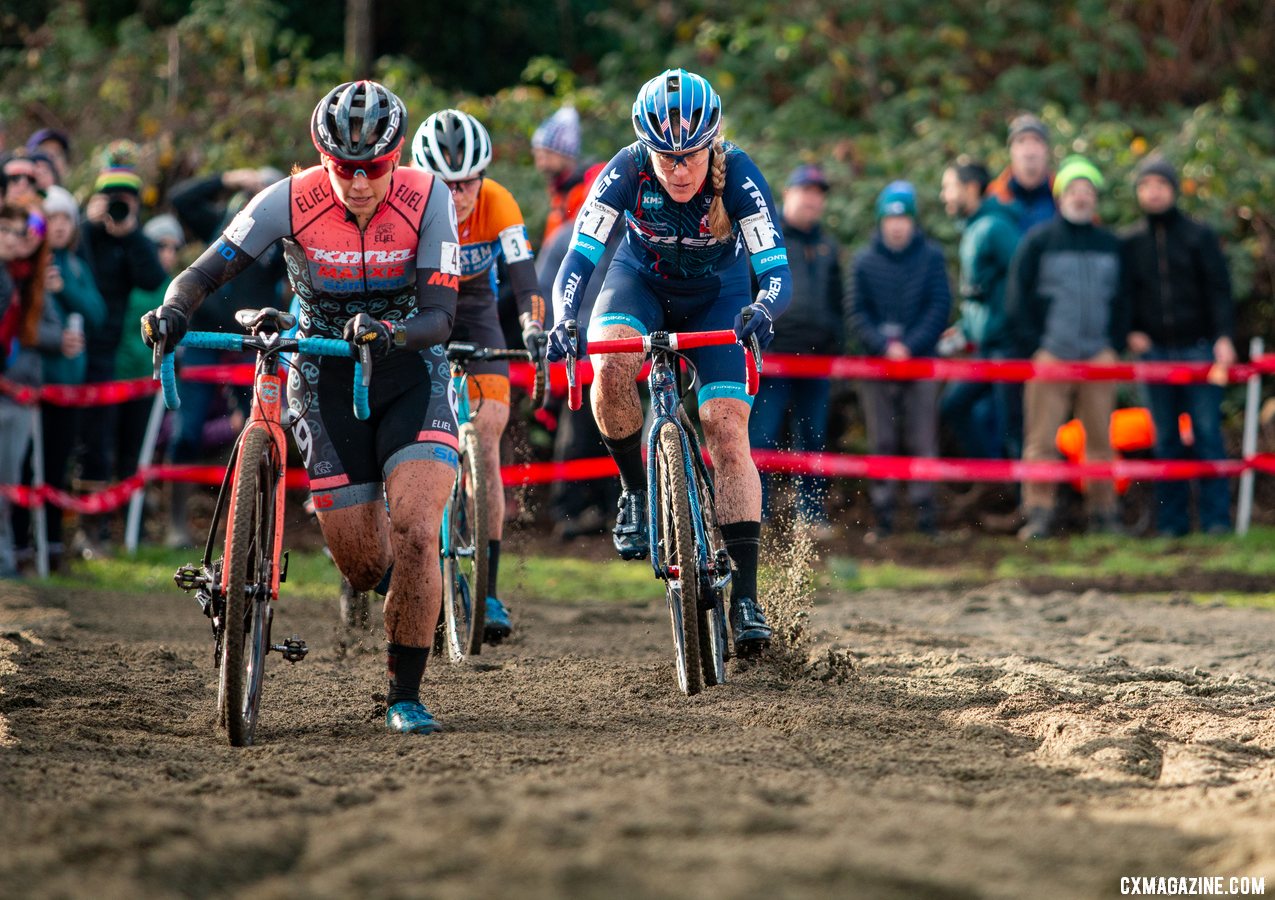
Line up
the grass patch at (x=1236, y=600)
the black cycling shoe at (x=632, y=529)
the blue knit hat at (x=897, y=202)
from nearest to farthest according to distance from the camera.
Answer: the black cycling shoe at (x=632, y=529) < the grass patch at (x=1236, y=600) < the blue knit hat at (x=897, y=202)

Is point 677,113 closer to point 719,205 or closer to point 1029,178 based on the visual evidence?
point 719,205

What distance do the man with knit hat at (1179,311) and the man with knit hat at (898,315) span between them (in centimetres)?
154

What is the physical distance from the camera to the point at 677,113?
6.67 meters

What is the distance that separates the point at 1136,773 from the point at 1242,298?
402 inches

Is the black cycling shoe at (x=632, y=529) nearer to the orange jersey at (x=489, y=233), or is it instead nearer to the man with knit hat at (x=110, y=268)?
the orange jersey at (x=489, y=233)

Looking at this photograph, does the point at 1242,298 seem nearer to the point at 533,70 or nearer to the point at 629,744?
the point at 533,70

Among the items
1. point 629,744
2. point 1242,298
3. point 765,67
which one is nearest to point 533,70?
point 765,67

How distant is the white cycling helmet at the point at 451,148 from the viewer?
836 cm

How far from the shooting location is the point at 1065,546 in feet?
41.6

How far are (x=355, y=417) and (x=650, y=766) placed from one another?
83.4 inches

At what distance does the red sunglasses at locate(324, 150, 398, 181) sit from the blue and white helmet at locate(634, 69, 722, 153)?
1.10 m

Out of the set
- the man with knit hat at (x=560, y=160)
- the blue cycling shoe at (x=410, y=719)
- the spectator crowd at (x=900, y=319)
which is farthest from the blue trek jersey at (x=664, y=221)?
the man with knit hat at (x=560, y=160)

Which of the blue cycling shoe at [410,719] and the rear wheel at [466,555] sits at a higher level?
the rear wheel at [466,555]

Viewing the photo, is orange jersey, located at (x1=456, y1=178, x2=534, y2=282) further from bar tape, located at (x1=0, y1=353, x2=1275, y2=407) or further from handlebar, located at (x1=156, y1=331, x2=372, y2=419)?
bar tape, located at (x1=0, y1=353, x2=1275, y2=407)
